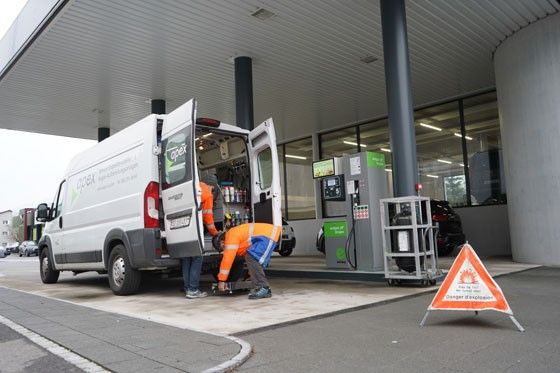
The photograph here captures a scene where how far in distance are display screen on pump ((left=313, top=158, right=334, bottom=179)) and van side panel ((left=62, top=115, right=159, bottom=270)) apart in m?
3.46

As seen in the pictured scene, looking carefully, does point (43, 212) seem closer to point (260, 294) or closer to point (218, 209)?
point (218, 209)

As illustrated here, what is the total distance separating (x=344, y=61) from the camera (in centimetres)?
1228

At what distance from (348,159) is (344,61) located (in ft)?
13.0

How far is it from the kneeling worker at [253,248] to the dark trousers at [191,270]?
43 centimetres

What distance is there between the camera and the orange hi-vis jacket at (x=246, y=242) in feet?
23.0

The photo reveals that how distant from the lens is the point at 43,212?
35.2 ft

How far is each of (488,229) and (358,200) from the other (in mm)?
7062

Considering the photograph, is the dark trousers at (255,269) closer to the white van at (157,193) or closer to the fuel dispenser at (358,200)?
the white van at (157,193)

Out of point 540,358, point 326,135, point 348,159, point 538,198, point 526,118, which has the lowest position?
point 540,358

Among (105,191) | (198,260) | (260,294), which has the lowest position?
(260,294)

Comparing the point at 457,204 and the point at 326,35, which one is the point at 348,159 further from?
the point at 457,204

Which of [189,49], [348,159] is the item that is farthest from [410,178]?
[189,49]

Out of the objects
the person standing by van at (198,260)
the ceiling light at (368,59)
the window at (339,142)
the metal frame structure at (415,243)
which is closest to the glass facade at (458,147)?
the window at (339,142)

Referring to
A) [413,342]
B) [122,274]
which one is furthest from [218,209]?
[413,342]
